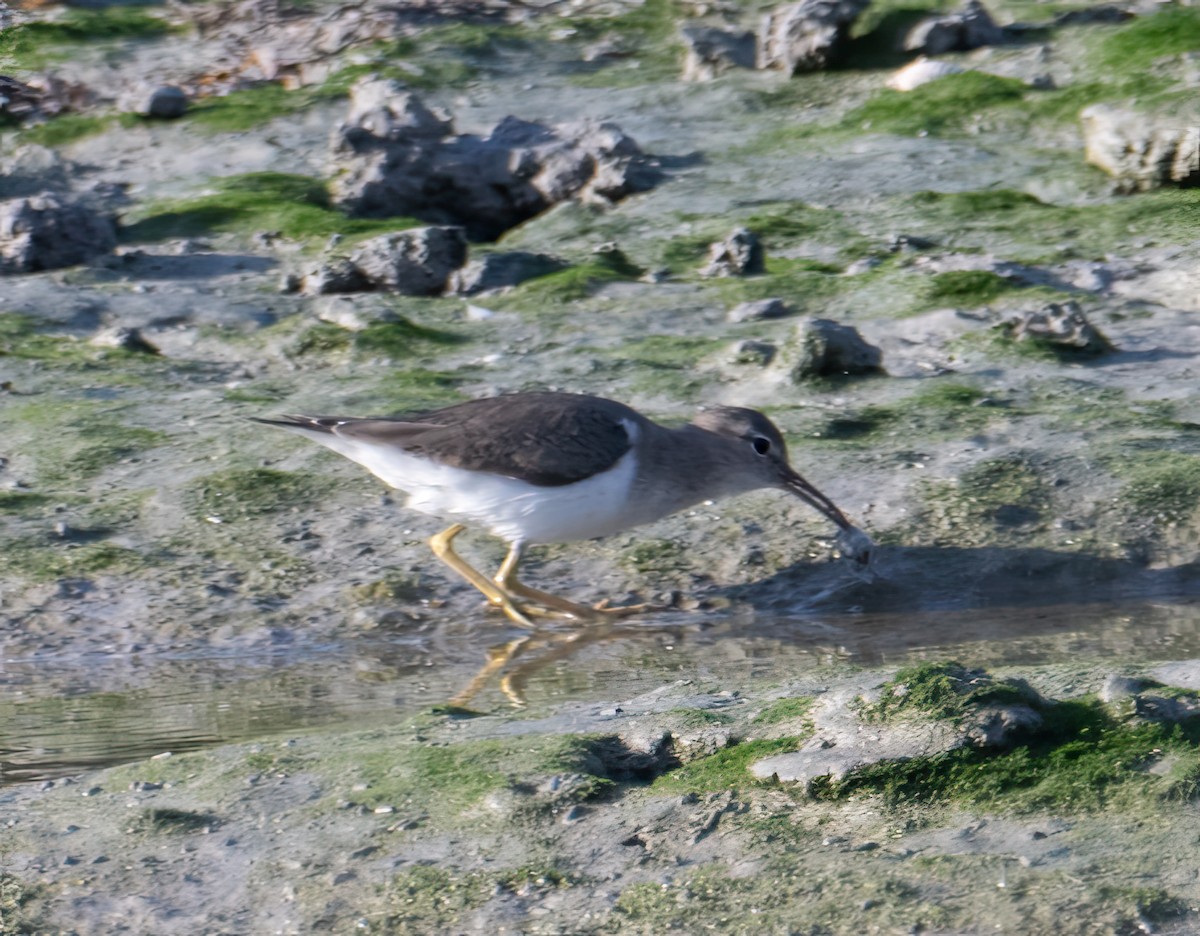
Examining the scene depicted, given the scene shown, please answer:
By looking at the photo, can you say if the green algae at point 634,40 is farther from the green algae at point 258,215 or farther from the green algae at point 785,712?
the green algae at point 785,712

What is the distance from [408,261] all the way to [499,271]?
23.3 inches

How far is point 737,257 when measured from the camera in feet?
35.0

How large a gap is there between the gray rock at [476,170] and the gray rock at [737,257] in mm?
A: 1817

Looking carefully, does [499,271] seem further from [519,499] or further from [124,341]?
[519,499]

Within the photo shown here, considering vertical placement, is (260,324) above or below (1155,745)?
below

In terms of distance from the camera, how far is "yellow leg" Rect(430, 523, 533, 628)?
6.87 m

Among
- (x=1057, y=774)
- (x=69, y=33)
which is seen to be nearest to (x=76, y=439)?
(x=1057, y=774)

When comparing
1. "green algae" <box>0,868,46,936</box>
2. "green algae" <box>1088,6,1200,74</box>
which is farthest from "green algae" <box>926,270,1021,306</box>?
"green algae" <box>0,868,46,936</box>

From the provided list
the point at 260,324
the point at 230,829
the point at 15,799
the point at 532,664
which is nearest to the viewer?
the point at 230,829

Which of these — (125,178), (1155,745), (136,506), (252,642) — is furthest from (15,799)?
(125,178)

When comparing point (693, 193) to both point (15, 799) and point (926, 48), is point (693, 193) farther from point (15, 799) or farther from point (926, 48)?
point (15, 799)

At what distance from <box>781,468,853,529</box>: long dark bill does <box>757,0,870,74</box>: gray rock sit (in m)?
7.79

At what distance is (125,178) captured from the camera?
45.2ft

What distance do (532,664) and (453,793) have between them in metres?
2.33
